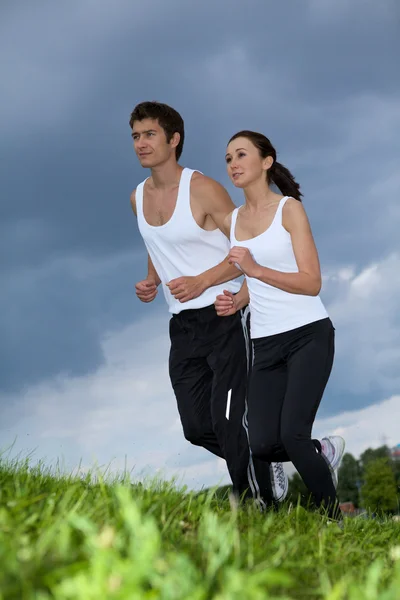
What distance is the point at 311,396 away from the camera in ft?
20.7

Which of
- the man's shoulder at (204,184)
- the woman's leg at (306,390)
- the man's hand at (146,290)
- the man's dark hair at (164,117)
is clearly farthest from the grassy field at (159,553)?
the man's dark hair at (164,117)

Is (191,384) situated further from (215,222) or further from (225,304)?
(215,222)

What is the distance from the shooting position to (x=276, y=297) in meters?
6.41

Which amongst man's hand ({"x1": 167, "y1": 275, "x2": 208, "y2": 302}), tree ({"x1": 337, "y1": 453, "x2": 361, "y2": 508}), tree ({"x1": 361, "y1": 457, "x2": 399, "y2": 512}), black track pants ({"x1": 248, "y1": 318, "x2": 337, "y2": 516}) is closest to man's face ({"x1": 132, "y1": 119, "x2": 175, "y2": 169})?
man's hand ({"x1": 167, "y1": 275, "x2": 208, "y2": 302})

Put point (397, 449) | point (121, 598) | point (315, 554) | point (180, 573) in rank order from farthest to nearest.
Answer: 1. point (397, 449)
2. point (315, 554)
3. point (180, 573)
4. point (121, 598)

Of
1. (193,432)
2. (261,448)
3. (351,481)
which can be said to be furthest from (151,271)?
(351,481)

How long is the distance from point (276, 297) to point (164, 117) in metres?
2.36

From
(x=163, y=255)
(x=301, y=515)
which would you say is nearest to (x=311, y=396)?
(x=301, y=515)

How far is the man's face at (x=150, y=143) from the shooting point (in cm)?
757

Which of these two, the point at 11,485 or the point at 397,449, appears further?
the point at 397,449

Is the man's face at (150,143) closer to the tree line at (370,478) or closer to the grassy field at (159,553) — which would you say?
the grassy field at (159,553)

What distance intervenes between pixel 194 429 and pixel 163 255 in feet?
5.38

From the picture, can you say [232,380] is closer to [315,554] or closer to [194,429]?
[194,429]

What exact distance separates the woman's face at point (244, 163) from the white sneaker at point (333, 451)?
2.42m
